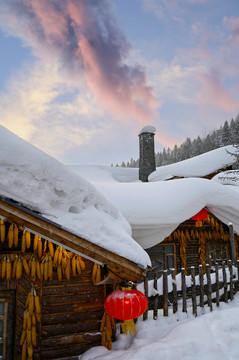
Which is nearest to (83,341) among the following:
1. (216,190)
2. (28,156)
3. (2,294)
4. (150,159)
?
(2,294)

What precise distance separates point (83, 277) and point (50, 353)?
1400 millimetres

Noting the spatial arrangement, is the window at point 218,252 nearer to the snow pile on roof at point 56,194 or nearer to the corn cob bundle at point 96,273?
the corn cob bundle at point 96,273

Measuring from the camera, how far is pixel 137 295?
3.71m

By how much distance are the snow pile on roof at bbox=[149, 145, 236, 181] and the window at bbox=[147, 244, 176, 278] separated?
6.47m

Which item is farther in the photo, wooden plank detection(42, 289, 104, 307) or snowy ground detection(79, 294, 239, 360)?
wooden plank detection(42, 289, 104, 307)

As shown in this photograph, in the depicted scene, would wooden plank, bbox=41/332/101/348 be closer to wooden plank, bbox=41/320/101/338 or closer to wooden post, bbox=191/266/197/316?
wooden plank, bbox=41/320/101/338

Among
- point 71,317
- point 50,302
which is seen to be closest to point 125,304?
point 71,317

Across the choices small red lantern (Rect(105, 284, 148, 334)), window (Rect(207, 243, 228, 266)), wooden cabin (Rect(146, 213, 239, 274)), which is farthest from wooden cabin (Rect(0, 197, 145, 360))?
window (Rect(207, 243, 228, 266))

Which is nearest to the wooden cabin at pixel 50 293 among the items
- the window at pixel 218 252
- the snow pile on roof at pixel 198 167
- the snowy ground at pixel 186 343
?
the snowy ground at pixel 186 343

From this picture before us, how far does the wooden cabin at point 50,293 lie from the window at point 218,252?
8.57 metres

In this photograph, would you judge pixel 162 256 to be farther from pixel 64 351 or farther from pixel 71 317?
pixel 64 351

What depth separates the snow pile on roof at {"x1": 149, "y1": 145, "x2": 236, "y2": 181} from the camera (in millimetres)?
16594

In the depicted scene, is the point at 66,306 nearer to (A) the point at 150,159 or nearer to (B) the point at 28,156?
(B) the point at 28,156

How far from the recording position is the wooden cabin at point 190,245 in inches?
414
